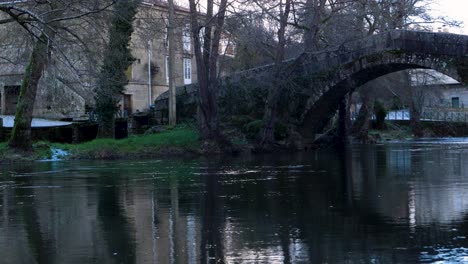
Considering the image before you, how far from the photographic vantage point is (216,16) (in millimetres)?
30578

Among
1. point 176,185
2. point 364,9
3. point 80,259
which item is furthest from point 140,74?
point 80,259

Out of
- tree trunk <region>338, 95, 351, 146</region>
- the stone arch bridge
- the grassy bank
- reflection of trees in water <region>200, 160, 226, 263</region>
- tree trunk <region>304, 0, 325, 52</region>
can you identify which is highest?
tree trunk <region>304, 0, 325, 52</region>

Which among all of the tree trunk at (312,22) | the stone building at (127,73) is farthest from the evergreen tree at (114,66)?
the tree trunk at (312,22)

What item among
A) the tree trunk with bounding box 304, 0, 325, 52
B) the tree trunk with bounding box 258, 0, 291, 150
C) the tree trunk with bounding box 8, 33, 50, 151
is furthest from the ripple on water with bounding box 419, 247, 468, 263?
the tree trunk with bounding box 258, 0, 291, 150

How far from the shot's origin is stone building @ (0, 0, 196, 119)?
27172 millimetres

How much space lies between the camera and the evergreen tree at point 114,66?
2612 cm

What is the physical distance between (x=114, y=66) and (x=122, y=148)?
453 centimetres

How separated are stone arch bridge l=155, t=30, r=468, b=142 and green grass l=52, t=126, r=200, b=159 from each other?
4.64 meters

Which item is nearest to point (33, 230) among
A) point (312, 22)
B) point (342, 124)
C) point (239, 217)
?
point (239, 217)

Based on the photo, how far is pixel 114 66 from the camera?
31344mm

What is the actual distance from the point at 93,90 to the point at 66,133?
759 cm

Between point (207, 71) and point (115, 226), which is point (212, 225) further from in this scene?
point (207, 71)

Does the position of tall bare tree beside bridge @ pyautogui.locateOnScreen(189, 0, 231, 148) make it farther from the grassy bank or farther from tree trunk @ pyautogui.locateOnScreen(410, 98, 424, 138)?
tree trunk @ pyautogui.locateOnScreen(410, 98, 424, 138)

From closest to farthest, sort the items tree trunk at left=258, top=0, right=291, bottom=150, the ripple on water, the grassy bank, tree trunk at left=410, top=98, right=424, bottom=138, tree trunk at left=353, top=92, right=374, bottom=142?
1. the ripple on water
2. the grassy bank
3. tree trunk at left=258, top=0, right=291, bottom=150
4. tree trunk at left=353, top=92, right=374, bottom=142
5. tree trunk at left=410, top=98, right=424, bottom=138
